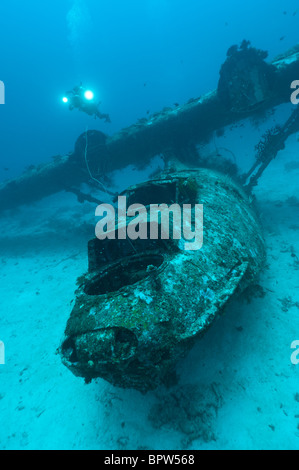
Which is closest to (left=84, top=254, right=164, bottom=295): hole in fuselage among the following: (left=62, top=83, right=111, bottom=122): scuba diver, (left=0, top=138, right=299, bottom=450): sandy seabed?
(left=0, top=138, right=299, bottom=450): sandy seabed

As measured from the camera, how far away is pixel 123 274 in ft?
14.1

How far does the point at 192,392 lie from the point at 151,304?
5.90 feet

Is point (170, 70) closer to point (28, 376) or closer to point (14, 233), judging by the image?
point (14, 233)

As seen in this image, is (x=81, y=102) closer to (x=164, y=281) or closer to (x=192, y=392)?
(x=164, y=281)

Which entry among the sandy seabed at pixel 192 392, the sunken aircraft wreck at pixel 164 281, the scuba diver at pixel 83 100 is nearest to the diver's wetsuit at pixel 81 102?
the scuba diver at pixel 83 100

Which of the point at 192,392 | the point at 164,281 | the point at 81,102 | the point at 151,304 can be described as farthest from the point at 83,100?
the point at 192,392

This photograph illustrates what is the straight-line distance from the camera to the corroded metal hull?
2859mm

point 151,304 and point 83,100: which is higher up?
point 83,100

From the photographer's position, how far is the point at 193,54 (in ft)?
426

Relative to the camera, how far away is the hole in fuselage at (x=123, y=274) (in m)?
4.12

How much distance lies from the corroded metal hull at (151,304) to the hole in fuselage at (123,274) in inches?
0.6

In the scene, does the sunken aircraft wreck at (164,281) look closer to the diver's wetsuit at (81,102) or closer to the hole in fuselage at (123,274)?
the hole in fuselage at (123,274)

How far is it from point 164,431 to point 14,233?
17.1 m

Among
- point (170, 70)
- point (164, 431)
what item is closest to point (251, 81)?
point (164, 431)
